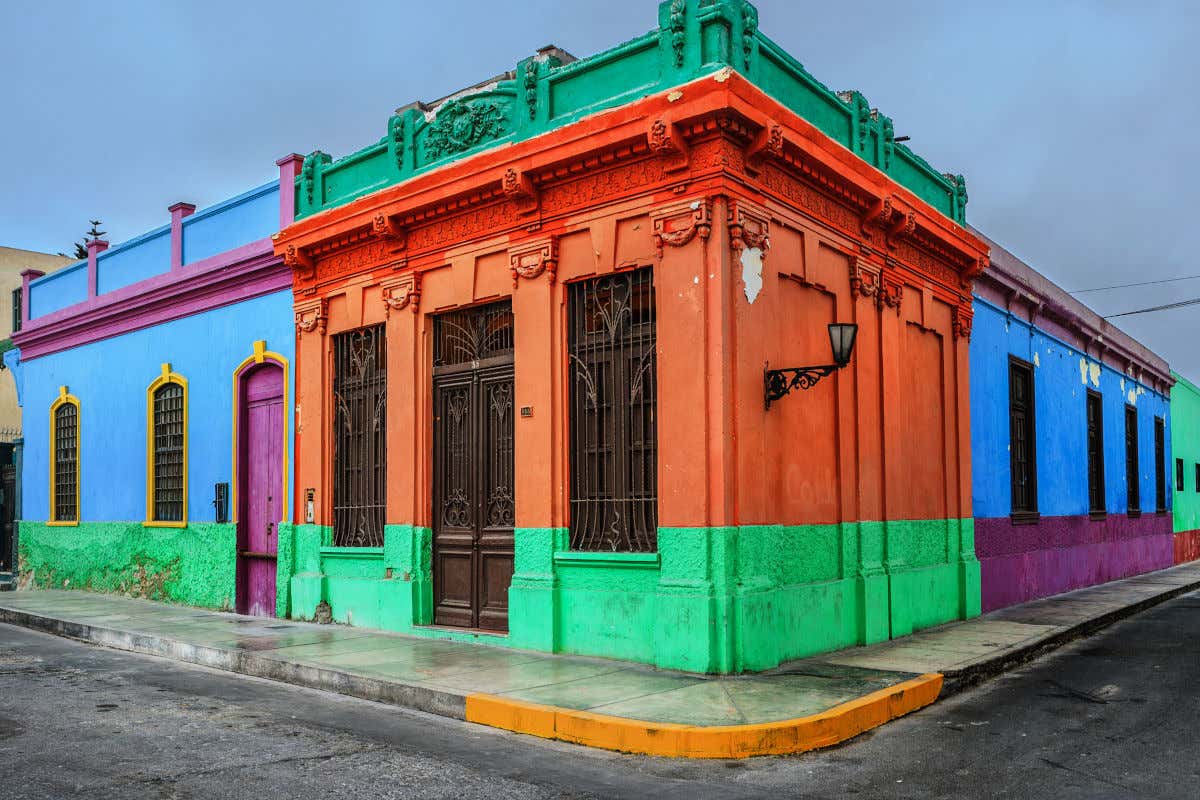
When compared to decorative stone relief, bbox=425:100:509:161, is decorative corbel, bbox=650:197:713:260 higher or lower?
lower

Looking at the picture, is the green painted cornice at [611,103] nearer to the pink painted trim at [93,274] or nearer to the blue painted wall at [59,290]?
the pink painted trim at [93,274]

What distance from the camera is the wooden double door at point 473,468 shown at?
33.3 feet

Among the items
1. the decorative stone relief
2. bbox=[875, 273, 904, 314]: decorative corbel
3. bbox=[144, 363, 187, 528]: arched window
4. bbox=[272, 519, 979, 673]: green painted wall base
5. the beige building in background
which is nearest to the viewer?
bbox=[272, 519, 979, 673]: green painted wall base

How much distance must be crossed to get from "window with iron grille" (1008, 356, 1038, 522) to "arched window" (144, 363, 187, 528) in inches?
449

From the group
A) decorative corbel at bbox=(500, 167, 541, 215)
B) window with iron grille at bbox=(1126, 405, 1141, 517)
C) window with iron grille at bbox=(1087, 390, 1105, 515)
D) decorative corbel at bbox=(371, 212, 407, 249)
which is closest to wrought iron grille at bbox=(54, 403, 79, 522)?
decorative corbel at bbox=(371, 212, 407, 249)

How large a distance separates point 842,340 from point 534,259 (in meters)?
2.96

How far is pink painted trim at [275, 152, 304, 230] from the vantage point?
12.8 m

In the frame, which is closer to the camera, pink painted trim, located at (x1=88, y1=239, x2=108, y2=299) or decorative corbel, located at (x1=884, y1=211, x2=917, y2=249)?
decorative corbel, located at (x1=884, y1=211, x2=917, y2=249)

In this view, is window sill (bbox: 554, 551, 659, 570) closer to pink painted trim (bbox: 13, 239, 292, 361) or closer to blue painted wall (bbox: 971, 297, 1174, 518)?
pink painted trim (bbox: 13, 239, 292, 361)

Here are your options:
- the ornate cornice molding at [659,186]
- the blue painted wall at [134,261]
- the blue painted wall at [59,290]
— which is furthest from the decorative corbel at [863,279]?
the blue painted wall at [59,290]

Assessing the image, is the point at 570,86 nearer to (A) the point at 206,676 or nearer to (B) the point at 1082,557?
(A) the point at 206,676

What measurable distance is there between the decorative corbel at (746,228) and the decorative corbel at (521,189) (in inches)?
84.0

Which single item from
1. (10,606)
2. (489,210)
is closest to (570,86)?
(489,210)

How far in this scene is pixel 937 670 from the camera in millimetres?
8297
